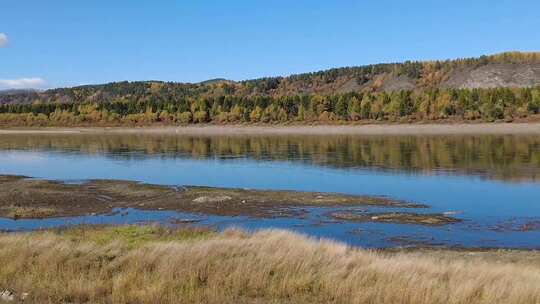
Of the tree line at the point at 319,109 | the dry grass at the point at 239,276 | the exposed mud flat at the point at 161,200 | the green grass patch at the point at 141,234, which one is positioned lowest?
the exposed mud flat at the point at 161,200

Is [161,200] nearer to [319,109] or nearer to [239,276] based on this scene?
[239,276]

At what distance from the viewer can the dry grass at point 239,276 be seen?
11.1 meters

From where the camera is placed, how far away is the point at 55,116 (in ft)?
619

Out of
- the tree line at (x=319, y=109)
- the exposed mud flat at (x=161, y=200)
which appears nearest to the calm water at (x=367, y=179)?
the exposed mud flat at (x=161, y=200)

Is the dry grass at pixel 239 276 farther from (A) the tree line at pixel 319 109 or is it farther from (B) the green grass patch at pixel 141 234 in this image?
(A) the tree line at pixel 319 109

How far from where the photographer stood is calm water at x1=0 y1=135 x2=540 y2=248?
2381cm

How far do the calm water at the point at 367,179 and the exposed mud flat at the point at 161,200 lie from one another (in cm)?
135

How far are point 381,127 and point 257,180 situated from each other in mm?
90121

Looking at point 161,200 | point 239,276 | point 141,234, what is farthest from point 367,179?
point 239,276

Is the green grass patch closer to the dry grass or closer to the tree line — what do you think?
the dry grass

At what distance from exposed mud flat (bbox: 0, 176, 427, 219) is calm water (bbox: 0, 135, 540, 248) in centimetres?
135

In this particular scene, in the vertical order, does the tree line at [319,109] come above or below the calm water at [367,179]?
above

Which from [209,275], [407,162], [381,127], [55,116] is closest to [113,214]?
[209,275]

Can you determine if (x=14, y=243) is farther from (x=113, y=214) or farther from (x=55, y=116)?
(x=55, y=116)
